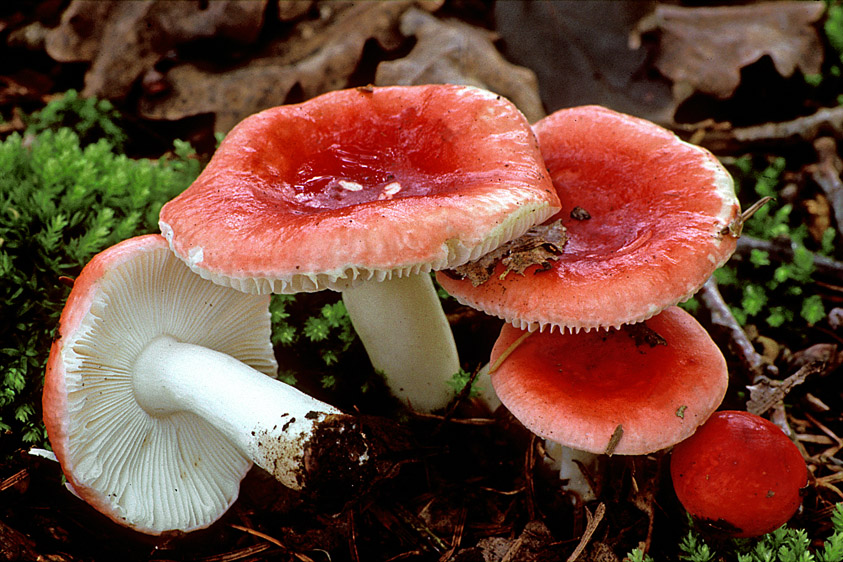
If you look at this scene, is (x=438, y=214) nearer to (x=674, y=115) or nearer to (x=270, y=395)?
(x=270, y=395)

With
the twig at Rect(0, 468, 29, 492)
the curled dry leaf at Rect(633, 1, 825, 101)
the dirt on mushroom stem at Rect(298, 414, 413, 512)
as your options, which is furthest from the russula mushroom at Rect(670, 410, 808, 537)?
the curled dry leaf at Rect(633, 1, 825, 101)

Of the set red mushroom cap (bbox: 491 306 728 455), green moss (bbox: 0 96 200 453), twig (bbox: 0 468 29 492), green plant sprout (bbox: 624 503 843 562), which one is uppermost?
green moss (bbox: 0 96 200 453)

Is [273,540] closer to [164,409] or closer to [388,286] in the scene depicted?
[164,409]

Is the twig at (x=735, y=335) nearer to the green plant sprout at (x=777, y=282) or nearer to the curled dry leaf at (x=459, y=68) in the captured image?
the green plant sprout at (x=777, y=282)

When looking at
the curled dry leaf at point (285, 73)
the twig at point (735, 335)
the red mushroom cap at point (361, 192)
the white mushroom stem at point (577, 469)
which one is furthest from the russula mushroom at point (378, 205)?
the curled dry leaf at point (285, 73)

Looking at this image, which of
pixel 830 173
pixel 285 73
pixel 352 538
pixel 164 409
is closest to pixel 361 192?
pixel 164 409

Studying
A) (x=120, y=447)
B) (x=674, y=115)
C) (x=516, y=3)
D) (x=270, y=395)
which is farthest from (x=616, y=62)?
(x=120, y=447)

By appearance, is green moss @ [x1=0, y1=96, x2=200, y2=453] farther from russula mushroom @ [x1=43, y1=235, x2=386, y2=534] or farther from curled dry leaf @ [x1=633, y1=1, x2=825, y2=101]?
curled dry leaf @ [x1=633, y1=1, x2=825, y2=101]
